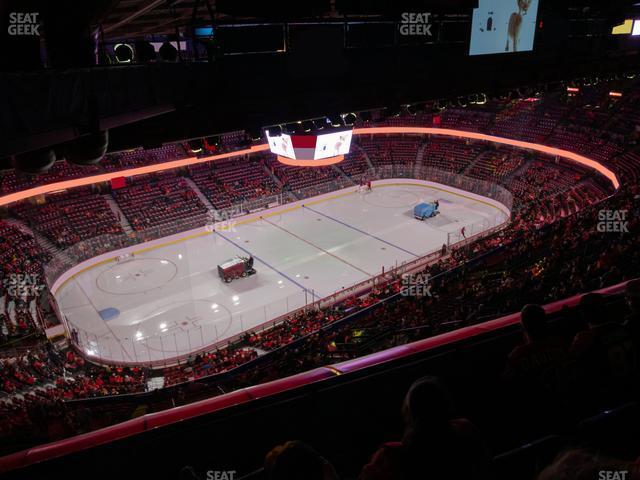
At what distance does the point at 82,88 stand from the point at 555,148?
30.0 meters

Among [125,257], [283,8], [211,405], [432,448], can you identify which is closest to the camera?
[432,448]

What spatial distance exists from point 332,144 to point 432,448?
1915 centimetres

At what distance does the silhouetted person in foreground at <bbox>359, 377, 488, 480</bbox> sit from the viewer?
5.39 feet

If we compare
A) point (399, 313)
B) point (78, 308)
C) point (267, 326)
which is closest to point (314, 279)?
point (267, 326)

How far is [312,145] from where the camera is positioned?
1916cm

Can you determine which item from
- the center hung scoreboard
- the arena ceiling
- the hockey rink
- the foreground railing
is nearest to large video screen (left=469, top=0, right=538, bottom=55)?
the arena ceiling

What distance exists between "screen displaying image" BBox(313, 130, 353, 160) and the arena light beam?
1275 centimetres

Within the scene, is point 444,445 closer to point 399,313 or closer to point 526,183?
point 399,313

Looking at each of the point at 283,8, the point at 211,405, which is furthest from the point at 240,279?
the point at 211,405

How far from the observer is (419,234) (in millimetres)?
24344

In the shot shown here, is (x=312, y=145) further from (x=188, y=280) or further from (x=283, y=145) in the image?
Answer: (x=188, y=280)

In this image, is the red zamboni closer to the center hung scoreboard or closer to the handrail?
the center hung scoreboard

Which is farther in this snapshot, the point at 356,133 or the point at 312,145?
the point at 356,133

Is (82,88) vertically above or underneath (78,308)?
above
